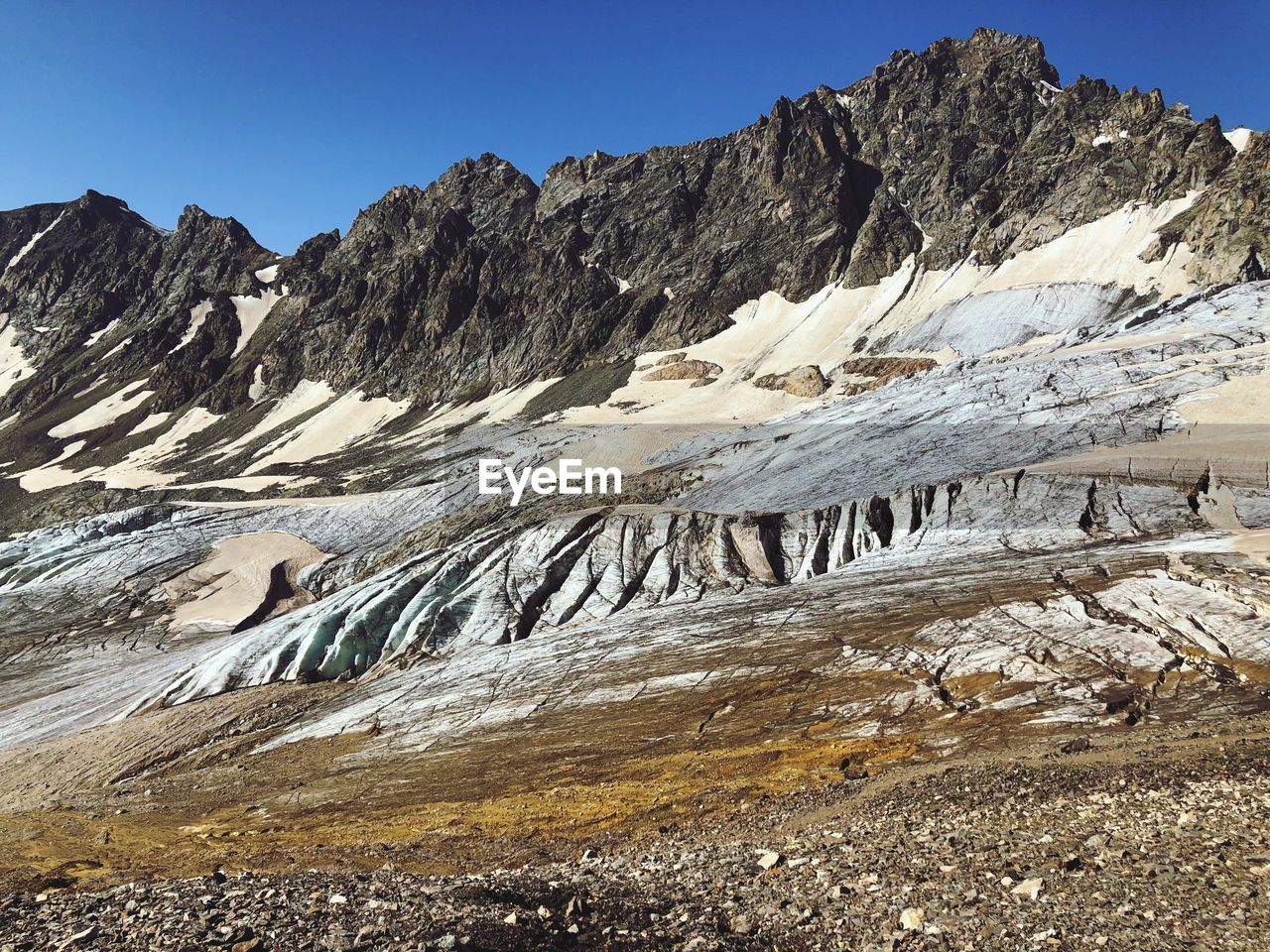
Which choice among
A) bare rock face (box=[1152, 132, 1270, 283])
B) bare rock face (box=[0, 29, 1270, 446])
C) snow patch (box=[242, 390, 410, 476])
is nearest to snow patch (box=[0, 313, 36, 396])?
bare rock face (box=[0, 29, 1270, 446])

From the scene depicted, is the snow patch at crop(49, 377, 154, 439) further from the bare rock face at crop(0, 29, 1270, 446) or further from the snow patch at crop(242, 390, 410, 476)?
the snow patch at crop(242, 390, 410, 476)

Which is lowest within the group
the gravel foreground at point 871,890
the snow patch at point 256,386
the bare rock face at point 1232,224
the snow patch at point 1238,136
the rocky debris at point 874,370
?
the gravel foreground at point 871,890

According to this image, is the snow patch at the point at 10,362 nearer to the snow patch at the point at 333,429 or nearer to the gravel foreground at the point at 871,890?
the snow patch at the point at 333,429

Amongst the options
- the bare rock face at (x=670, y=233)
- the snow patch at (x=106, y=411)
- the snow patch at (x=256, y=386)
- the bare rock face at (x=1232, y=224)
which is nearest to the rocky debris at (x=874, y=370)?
the bare rock face at (x=670, y=233)

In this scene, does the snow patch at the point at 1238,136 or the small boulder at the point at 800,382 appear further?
the snow patch at the point at 1238,136

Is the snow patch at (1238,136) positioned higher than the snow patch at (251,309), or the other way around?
the snow patch at (251,309)

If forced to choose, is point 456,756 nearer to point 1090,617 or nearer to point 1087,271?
point 1090,617

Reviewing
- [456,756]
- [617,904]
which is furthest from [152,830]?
[617,904]
